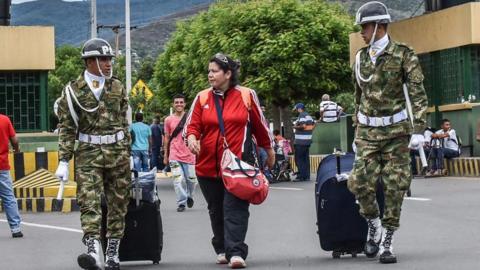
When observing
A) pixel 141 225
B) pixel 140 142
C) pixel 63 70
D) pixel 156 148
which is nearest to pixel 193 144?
pixel 141 225

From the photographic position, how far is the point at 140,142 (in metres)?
30.8

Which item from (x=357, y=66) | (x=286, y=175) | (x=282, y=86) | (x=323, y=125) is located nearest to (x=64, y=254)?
(x=357, y=66)

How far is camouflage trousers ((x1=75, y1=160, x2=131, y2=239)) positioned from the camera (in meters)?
11.5

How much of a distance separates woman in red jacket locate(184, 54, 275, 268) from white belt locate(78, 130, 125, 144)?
0.56 m

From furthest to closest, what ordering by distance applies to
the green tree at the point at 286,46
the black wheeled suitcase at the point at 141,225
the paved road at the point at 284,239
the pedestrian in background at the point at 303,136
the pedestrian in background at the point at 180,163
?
the green tree at the point at 286,46
the pedestrian in background at the point at 303,136
the pedestrian in background at the point at 180,163
the paved road at the point at 284,239
the black wheeled suitcase at the point at 141,225

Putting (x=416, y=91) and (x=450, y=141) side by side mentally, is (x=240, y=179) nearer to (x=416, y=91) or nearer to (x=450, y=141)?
(x=416, y=91)

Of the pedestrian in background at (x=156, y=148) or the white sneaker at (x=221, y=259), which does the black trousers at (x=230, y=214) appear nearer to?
the white sneaker at (x=221, y=259)

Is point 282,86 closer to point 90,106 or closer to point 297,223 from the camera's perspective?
point 297,223

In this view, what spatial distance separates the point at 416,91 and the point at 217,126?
5.27 feet

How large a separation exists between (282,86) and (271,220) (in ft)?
101

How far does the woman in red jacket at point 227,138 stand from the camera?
461 inches

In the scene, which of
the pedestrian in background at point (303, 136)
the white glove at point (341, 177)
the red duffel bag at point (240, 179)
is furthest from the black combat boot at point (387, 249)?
the pedestrian in background at point (303, 136)

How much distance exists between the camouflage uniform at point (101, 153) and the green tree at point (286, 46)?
35.8m

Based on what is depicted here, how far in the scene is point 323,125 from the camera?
3950 cm
